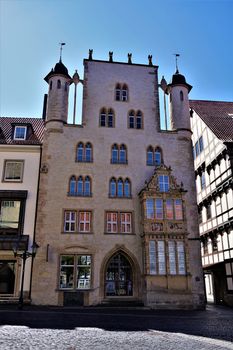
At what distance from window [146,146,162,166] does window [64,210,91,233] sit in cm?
659

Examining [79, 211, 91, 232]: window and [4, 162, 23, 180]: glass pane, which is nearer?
[79, 211, 91, 232]: window

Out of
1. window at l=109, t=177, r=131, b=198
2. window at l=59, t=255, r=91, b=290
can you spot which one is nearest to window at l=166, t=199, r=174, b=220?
window at l=109, t=177, r=131, b=198

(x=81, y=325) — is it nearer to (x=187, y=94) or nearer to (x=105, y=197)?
(x=105, y=197)

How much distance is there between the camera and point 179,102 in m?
29.0

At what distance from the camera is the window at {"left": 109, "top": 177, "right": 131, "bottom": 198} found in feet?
83.9

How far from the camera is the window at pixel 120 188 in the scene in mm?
25578

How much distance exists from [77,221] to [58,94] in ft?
35.5

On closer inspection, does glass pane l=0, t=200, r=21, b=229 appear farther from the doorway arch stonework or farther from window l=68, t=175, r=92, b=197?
the doorway arch stonework

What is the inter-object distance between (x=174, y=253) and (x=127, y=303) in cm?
467

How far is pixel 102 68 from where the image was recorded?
29641 mm

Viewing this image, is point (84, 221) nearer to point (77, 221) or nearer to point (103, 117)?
point (77, 221)

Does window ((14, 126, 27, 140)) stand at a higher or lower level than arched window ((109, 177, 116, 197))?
higher

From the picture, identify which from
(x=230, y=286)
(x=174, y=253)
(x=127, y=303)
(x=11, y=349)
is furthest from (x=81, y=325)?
(x=230, y=286)

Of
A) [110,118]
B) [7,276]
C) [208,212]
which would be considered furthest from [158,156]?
[7,276]
